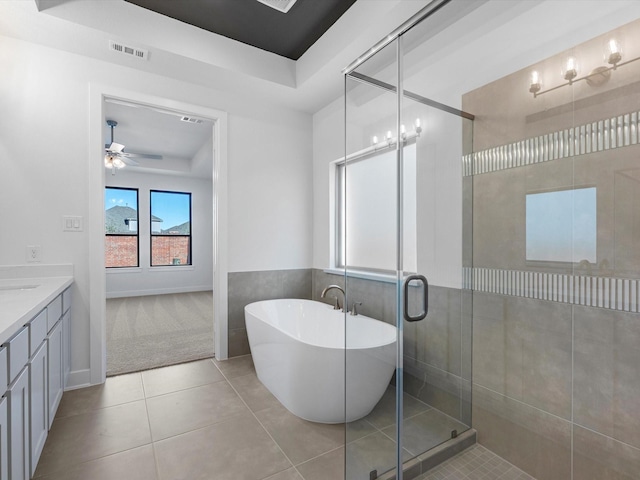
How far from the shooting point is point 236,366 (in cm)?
306

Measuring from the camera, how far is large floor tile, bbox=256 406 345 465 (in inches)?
72.2

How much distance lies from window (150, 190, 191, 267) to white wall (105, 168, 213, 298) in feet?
0.37

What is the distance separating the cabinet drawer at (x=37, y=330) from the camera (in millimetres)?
1469

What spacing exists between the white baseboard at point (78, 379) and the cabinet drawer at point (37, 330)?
1.10 meters

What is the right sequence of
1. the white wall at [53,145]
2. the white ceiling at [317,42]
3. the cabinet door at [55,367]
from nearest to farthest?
the white ceiling at [317,42] → the cabinet door at [55,367] → the white wall at [53,145]

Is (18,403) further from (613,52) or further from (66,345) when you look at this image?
(613,52)

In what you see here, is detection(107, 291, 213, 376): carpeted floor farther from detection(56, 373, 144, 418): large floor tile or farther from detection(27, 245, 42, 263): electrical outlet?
detection(27, 245, 42, 263): electrical outlet

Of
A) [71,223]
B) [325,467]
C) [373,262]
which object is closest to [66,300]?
[71,223]

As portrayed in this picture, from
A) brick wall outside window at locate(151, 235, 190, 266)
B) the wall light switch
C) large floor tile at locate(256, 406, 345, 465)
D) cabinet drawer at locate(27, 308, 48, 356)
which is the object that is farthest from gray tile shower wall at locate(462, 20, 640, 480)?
brick wall outside window at locate(151, 235, 190, 266)

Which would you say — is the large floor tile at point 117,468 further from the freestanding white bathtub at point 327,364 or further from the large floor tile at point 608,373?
the large floor tile at point 608,373

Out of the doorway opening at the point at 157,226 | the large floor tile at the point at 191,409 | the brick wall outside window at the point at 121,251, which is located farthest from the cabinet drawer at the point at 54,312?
the brick wall outside window at the point at 121,251

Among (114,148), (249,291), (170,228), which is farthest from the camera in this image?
(170,228)

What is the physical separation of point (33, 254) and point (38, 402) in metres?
1.34

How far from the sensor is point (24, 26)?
2248mm
